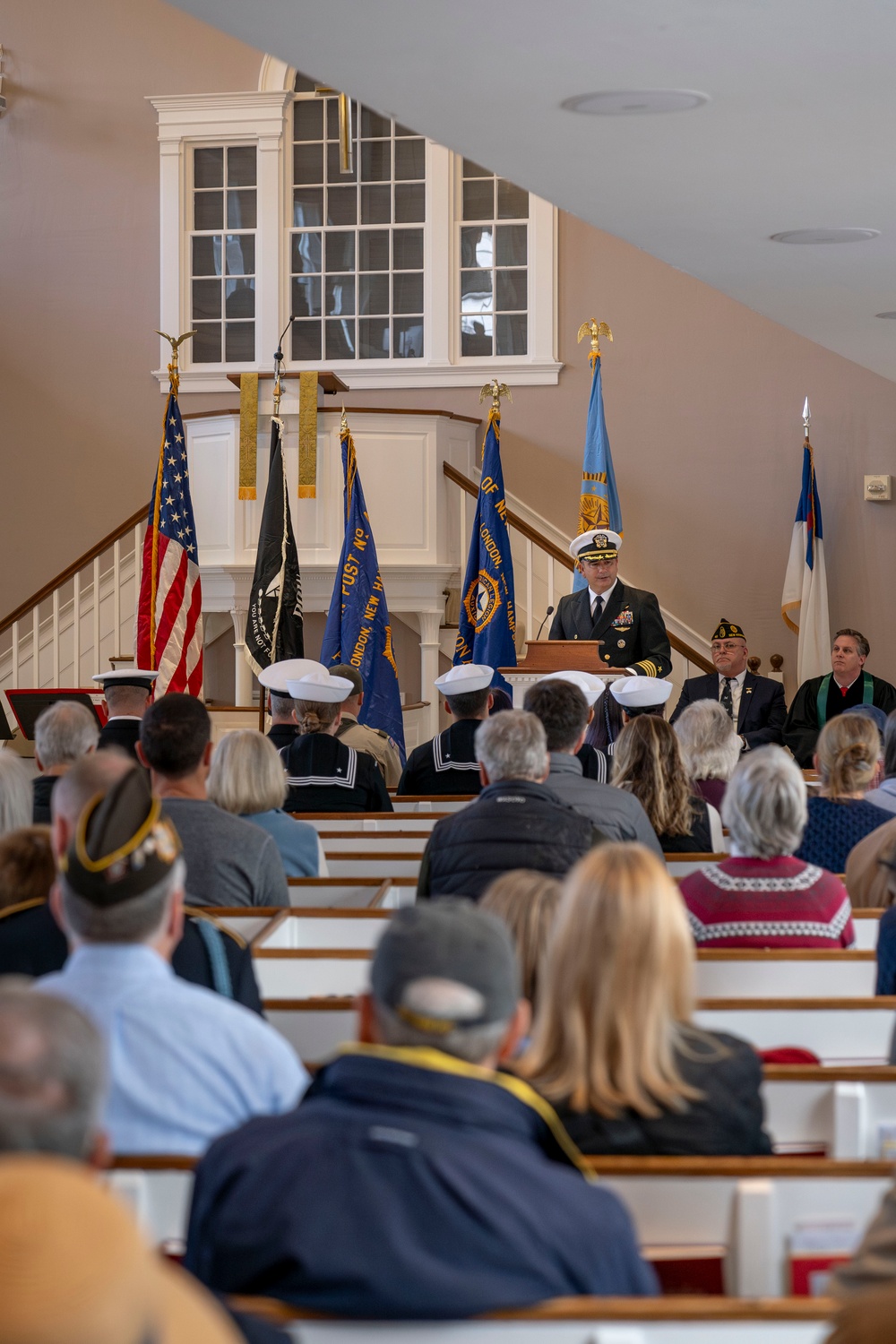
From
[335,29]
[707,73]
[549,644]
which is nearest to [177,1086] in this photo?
[335,29]

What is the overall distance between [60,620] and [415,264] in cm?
332

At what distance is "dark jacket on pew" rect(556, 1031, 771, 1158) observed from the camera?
173 centimetres

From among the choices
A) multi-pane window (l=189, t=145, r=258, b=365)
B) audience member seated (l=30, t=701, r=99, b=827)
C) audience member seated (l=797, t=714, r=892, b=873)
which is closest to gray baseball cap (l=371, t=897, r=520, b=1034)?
audience member seated (l=797, t=714, r=892, b=873)

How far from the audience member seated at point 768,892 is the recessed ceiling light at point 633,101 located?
1.53 metres

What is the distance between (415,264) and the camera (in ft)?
31.8

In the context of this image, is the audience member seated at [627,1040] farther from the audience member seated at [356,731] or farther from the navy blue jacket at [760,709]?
the navy blue jacket at [760,709]

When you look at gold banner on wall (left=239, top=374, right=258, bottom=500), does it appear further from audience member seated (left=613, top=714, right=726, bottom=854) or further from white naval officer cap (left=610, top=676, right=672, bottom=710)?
audience member seated (left=613, top=714, right=726, bottom=854)

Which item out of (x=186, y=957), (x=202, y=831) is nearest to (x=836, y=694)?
(x=202, y=831)

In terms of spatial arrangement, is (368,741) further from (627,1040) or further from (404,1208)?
(404,1208)

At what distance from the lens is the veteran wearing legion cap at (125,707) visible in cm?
477

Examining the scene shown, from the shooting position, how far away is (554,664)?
5957mm

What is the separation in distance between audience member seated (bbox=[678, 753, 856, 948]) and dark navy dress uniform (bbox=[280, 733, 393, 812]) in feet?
7.13

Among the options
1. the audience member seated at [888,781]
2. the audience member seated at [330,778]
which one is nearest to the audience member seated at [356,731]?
the audience member seated at [330,778]

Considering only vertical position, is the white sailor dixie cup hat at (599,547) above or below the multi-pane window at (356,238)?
below
